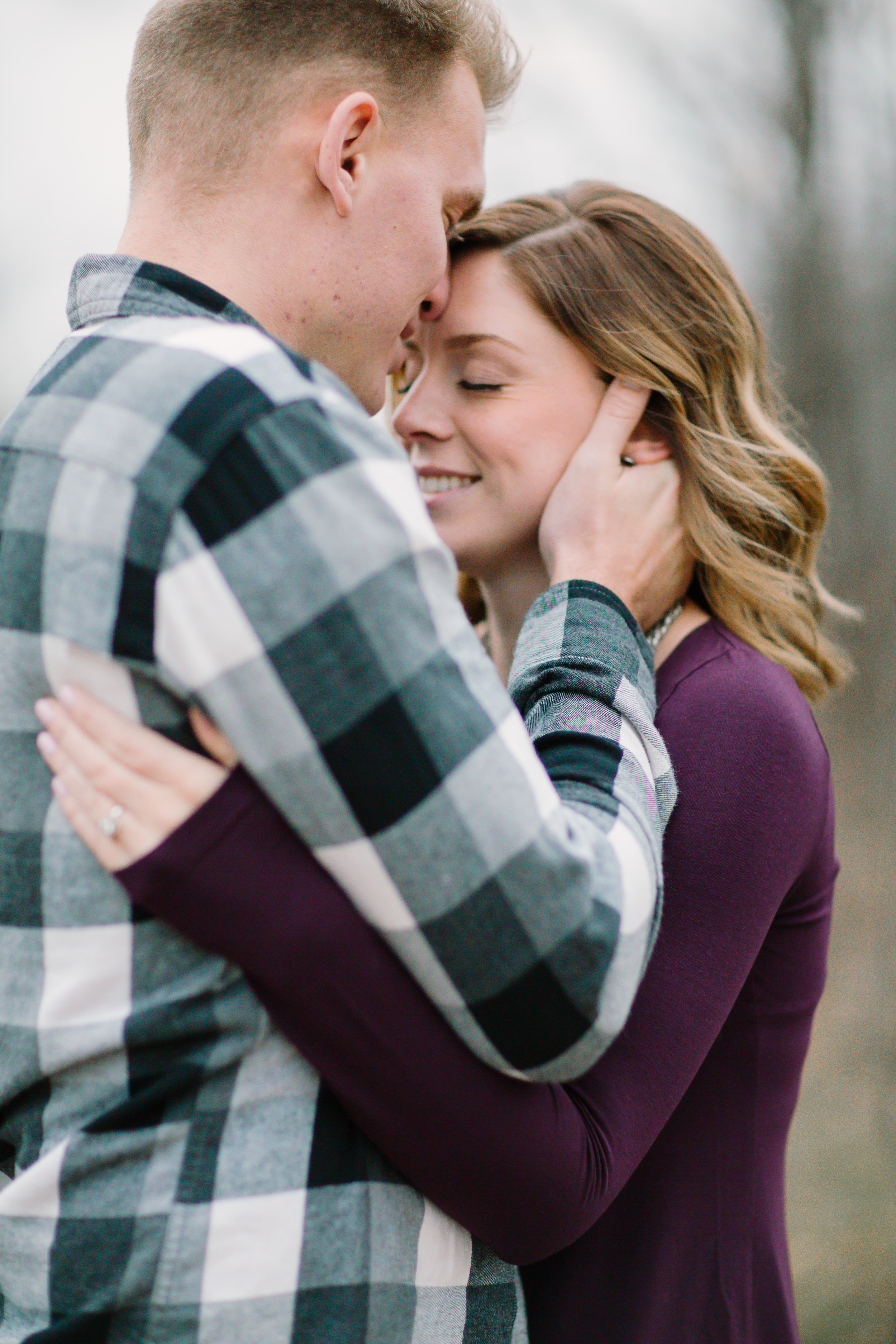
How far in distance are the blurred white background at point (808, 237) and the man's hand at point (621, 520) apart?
1774 mm

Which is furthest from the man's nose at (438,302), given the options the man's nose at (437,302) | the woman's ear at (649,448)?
the woman's ear at (649,448)

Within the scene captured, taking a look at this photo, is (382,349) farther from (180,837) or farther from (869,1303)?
(869,1303)

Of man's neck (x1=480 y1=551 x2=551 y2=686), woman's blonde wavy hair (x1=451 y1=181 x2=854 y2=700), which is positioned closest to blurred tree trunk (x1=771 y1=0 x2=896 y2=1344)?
woman's blonde wavy hair (x1=451 y1=181 x2=854 y2=700)

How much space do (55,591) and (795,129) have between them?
329 centimetres

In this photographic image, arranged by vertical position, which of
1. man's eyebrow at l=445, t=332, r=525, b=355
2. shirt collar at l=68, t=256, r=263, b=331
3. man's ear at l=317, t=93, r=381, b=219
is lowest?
man's eyebrow at l=445, t=332, r=525, b=355

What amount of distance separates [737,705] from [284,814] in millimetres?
791

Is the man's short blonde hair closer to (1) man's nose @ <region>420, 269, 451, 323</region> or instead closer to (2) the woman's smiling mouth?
(1) man's nose @ <region>420, 269, 451, 323</region>

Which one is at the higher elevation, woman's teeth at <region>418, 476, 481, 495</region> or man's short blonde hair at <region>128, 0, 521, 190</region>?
man's short blonde hair at <region>128, 0, 521, 190</region>

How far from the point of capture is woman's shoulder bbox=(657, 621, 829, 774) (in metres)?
1.38

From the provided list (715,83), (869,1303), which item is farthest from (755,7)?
(869,1303)

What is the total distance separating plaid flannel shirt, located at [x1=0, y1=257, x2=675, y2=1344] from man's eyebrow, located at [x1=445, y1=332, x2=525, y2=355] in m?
0.90

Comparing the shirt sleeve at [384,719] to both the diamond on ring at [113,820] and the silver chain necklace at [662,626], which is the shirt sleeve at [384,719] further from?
the silver chain necklace at [662,626]

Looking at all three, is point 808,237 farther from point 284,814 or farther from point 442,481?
point 284,814

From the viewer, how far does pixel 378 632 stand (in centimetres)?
82
